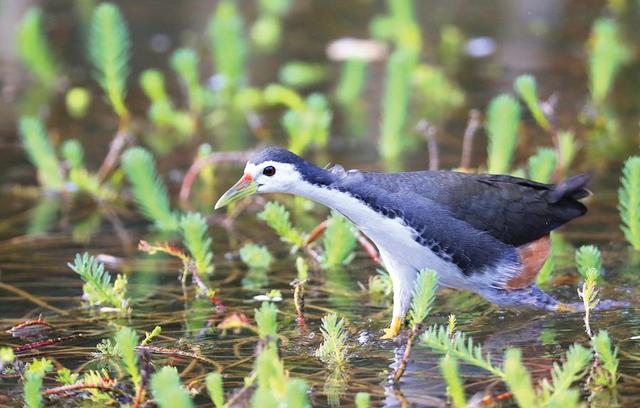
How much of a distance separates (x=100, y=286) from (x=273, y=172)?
37.6 inches

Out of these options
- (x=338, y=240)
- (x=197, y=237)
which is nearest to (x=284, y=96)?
(x=338, y=240)

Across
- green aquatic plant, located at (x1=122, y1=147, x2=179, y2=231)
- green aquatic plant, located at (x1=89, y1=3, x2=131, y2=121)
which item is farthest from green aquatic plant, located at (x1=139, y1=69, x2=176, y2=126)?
green aquatic plant, located at (x1=122, y1=147, x2=179, y2=231)

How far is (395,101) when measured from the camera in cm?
772

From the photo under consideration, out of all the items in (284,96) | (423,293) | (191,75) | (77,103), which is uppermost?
(77,103)

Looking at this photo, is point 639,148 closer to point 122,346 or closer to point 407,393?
point 407,393

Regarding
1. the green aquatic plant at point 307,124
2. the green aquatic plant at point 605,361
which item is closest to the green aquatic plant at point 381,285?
the green aquatic plant at point 605,361

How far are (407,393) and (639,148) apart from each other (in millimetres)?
4434

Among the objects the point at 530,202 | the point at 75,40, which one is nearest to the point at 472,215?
the point at 530,202

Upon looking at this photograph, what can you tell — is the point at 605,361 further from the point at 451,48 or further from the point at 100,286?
the point at 451,48

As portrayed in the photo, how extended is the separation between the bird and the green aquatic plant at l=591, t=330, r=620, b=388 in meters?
0.84

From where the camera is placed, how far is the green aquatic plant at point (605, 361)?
4.05m

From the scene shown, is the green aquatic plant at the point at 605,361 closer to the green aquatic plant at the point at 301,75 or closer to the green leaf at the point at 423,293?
the green leaf at the point at 423,293

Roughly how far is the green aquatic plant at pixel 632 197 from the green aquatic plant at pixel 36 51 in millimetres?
5944

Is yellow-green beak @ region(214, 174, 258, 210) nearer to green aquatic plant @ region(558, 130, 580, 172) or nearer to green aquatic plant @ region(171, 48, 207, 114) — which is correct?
green aquatic plant @ region(558, 130, 580, 172)
